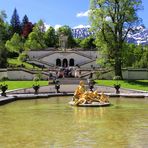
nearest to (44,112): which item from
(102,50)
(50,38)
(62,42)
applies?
(102,50)

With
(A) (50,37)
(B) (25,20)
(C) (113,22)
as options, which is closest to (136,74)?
(C) (113,22)

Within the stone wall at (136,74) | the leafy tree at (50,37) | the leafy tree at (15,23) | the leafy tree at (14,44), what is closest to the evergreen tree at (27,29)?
the leafy tree at (15,23)

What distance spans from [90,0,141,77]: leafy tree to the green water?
3019 centimetres

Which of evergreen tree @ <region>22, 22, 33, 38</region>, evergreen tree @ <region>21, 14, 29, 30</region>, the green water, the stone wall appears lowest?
the green water

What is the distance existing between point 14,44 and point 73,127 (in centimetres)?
8984

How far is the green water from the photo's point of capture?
711 inches

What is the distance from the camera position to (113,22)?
62000 mm

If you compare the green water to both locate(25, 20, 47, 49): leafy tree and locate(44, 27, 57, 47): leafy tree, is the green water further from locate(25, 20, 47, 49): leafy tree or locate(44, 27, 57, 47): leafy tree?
locate(44, 27, 57, 47): leafy tree

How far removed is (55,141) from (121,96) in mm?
24608

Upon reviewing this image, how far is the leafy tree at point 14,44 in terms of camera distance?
109 metres

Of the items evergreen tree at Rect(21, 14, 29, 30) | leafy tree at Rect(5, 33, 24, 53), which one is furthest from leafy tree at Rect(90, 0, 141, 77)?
evergreen tree at Rect(21, 14, 29, 30)

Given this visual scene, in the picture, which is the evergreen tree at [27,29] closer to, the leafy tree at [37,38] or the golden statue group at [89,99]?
the leafy tree at [37,38]

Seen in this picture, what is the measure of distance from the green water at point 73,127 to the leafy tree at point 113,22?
30.2 m

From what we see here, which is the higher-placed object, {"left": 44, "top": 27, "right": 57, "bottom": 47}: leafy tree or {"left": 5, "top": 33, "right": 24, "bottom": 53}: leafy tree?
{"left": 44, "top": 27, "right": 57, "bottom": 47}: leafy tree
